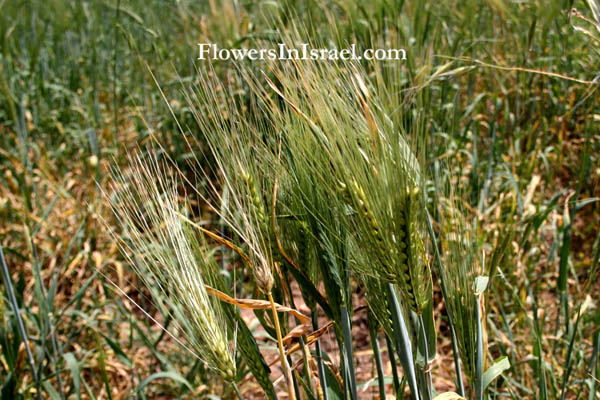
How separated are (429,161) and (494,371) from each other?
19.6 inches

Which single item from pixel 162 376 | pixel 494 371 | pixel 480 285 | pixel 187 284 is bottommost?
→ pixel 162 376

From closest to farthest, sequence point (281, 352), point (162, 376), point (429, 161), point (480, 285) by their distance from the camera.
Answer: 1. point (281, 352)
2. point (480, 285)
3. point (429, 161)
4. point (162, 376)

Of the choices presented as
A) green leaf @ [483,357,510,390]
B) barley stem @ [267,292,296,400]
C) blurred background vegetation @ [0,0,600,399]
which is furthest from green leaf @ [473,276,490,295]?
barley stem @ [267,292,296,400]

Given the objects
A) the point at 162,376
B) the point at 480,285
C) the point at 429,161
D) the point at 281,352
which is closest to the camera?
the point at 281,352

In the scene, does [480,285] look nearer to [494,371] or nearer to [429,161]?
[494,371]

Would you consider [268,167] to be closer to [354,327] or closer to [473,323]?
[473,323]

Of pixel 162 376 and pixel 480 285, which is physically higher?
pixel 480 285

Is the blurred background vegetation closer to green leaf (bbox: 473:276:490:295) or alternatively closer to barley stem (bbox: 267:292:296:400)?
green leaf (bbox: 473:276:490:295)

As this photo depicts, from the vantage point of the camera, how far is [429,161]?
134 cm

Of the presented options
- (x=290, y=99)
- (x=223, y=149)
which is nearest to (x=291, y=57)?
(x=290, y=99)

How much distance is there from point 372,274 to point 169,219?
0.30 metres

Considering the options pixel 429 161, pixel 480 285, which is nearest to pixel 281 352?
pixel 480 285

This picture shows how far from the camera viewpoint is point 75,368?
4.97 ft

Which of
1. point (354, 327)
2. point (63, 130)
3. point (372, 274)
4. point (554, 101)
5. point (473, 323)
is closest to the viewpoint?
point (372, 274)
